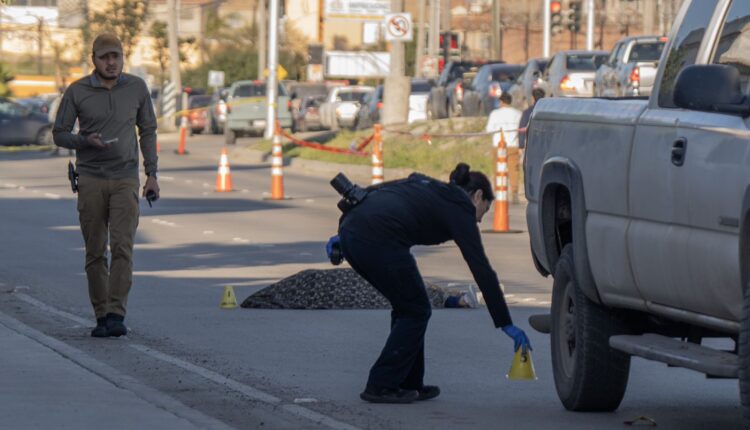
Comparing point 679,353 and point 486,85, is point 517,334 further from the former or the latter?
point 486,85

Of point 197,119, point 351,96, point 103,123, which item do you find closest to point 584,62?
point 351,96

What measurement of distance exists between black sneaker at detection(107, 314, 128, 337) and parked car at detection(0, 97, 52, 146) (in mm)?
41763

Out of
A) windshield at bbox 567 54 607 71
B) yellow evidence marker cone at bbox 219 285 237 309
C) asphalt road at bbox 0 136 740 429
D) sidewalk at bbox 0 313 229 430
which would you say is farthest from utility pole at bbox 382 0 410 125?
sidewalk at bbox 0 313 229 430

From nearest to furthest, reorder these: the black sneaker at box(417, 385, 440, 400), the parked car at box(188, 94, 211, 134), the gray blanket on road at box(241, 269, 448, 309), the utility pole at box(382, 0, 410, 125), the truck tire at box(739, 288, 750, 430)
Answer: the truck tire at box(739, 288, 750, 430), the black sneaker at box(417, 385, 440, 400), the gray blanket on road at box(241, 269, 448, 309), the utility pole at box(382, 0, 410, 125), the parked car at box(188, 94, 211, 134)

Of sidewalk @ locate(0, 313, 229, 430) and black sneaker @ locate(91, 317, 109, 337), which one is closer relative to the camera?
sidewalk @ locate(0, 313, 229, 430)

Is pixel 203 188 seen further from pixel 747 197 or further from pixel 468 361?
pixel 747 197

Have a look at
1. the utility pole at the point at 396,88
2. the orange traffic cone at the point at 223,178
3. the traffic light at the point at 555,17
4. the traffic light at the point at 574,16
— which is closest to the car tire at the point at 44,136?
the utility pole at the point at 396,88

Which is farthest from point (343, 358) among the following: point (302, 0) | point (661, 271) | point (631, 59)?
point (302, 0)

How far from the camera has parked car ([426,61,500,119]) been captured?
4394 centimetres

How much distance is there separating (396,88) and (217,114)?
69.4 feet

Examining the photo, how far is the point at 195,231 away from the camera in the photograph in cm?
2259

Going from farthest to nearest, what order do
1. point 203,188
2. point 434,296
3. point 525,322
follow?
point 203,188 → point 434,296 → point 525,322

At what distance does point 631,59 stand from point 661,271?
26778 millimetres

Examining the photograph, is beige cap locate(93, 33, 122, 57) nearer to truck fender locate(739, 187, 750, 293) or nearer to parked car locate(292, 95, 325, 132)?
truck fender locate(739, 187, 750, 293)
